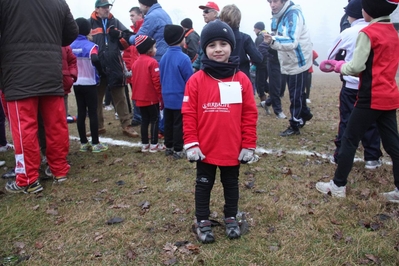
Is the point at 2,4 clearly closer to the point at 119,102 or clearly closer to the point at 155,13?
the point at 155,13

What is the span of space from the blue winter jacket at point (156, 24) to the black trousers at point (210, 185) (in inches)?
155

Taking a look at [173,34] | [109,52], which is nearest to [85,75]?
[109,52]

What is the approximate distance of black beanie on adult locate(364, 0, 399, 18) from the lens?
3229mm

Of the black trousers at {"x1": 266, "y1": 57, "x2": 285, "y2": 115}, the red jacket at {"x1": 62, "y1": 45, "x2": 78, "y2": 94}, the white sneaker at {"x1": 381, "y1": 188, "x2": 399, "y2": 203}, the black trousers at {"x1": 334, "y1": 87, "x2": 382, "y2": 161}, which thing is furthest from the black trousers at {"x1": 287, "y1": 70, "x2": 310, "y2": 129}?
the red jacket at {"x1": 62, "y1": 45, "x2": 78, "y2": 94}

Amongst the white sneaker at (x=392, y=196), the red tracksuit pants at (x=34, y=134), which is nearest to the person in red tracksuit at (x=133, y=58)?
the red tracksuit pants at (x=34, y=134)

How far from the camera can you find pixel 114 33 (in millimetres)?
6547

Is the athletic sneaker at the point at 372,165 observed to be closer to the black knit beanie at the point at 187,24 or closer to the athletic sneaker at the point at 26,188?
the athletic sneaker at the point at 26,188

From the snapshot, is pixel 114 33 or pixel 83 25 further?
pixel 114 33

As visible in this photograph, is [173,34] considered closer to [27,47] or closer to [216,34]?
[27,47]

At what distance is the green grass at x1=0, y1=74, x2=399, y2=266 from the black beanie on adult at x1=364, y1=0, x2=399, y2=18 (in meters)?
2.00

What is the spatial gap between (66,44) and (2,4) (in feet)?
3.11

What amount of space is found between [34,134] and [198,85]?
238cm

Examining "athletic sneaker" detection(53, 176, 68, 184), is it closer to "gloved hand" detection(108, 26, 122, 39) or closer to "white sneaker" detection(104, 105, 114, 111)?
"gloved hand" detection(108, 26, 122, 39)

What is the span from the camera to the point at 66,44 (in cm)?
464
